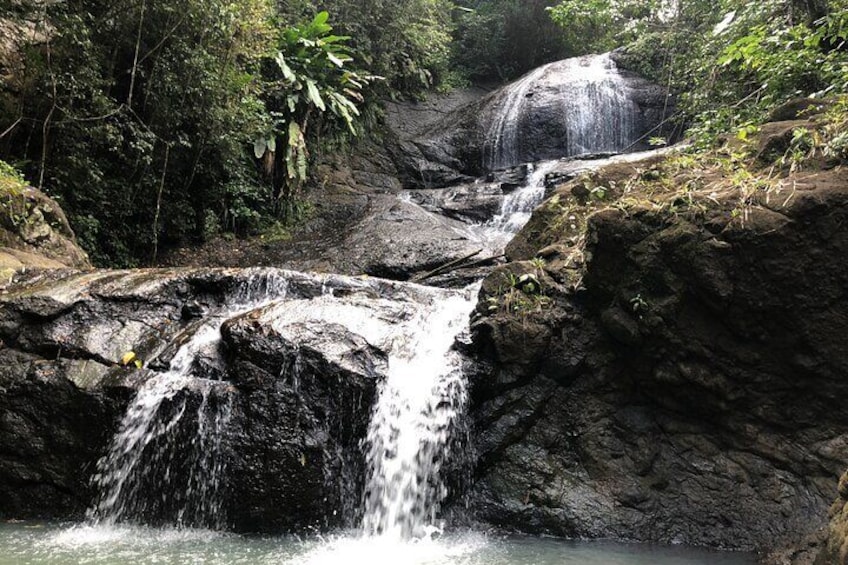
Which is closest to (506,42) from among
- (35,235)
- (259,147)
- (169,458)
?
(259,147)

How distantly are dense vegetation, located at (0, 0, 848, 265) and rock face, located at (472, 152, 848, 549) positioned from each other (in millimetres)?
2364

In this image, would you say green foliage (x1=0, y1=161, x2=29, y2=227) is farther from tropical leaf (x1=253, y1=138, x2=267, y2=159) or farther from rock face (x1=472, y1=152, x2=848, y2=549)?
rock face (x1=472, y1=152, x2=848, y2=549)

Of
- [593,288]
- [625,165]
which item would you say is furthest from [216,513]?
[625,165]

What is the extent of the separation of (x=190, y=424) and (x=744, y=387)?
476 centimetres

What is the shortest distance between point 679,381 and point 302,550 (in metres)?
3.40

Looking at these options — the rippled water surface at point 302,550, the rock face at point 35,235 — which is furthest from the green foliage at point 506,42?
the rippled water surface at point 302,550

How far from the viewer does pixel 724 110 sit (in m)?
7.49

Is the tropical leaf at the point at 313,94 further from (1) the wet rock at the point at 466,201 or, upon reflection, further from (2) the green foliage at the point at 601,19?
(2) the green foliage at the point at 601,19

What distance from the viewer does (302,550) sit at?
418 centimetres

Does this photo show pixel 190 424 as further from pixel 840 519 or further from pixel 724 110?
pixel 724 110

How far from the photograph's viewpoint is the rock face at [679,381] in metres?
4.34

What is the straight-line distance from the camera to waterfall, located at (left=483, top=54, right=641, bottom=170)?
14.6 metres

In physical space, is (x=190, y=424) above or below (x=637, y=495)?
above

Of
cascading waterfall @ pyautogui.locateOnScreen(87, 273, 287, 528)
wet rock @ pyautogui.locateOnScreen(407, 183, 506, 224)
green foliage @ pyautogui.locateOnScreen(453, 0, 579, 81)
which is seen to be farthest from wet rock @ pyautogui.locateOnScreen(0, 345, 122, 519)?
green foliage @ pyautogui.locateOnScreen(453, 0, 579, 81)
